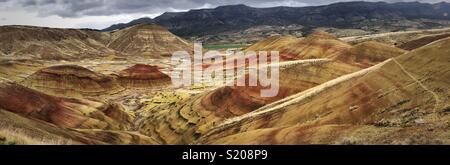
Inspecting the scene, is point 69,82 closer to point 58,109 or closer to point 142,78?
point 142,78

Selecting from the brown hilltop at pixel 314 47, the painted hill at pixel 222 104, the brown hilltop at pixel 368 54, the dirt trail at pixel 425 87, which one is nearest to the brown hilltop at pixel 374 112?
the dirt trail at pixel 425 87

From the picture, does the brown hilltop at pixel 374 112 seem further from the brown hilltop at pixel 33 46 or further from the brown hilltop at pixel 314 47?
the brown hilltop at pixel 33 46

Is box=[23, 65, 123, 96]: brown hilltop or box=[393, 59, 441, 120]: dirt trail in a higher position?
box=[393, 59, 441, 120]: dirt trail

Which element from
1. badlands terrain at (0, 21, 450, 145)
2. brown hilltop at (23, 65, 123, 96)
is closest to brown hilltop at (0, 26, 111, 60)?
badlands terrain at (0, 21, 450, 145)

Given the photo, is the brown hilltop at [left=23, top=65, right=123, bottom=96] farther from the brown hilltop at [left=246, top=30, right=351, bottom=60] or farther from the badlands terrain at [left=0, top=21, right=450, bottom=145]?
the brown hilltop at [left=246, top=30, right=351, bottom=60]
